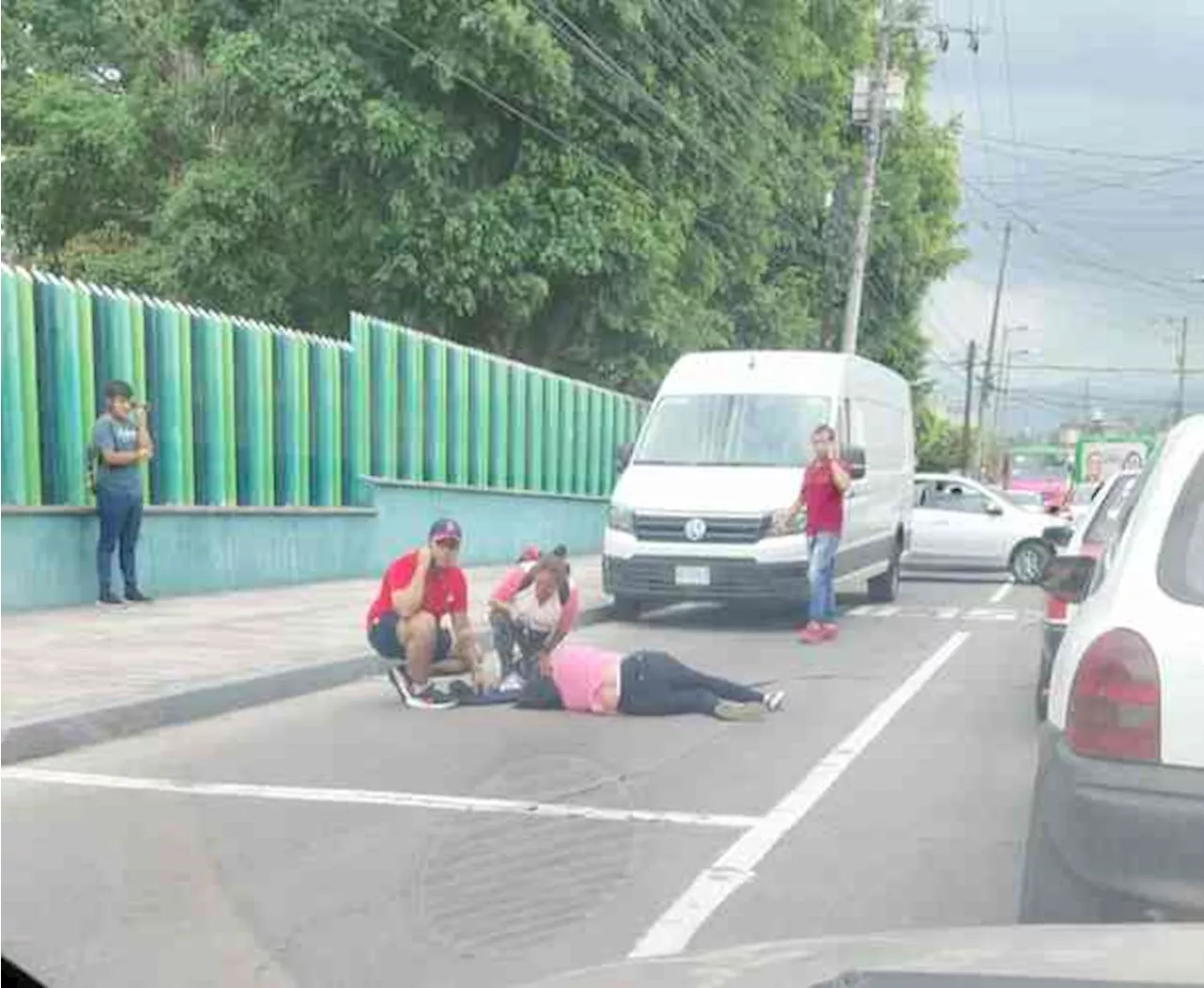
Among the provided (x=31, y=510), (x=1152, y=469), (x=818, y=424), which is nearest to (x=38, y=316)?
(x=31, y=510)

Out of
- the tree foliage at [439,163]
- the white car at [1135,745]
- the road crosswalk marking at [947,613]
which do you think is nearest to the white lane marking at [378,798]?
the white car at [1135,745]

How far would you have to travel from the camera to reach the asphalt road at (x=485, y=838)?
4.86 m

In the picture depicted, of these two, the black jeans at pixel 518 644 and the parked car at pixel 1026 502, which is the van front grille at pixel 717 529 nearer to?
the black jeans at pixel 518 644

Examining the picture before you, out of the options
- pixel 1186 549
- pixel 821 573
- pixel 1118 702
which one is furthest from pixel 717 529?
pixel 1118 702

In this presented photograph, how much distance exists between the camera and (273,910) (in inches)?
203

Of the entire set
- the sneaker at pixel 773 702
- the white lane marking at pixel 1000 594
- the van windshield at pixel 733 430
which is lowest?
the white lane marking at pixel 1000 594

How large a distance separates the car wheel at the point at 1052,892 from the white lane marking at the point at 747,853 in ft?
3.61

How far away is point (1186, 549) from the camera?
3.96 metres

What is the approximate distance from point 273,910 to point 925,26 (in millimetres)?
34050

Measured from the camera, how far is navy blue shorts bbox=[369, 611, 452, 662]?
31.8 feet

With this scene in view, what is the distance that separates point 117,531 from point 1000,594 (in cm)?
1220

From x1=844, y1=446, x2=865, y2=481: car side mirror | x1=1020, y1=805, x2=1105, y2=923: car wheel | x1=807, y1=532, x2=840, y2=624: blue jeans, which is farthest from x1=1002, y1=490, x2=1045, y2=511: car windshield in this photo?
x1=1020, y1=805, x2=1105, y2=923: car wheel

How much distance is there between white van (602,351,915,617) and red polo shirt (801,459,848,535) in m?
0.60

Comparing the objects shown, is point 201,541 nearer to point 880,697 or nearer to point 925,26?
point 880,697
